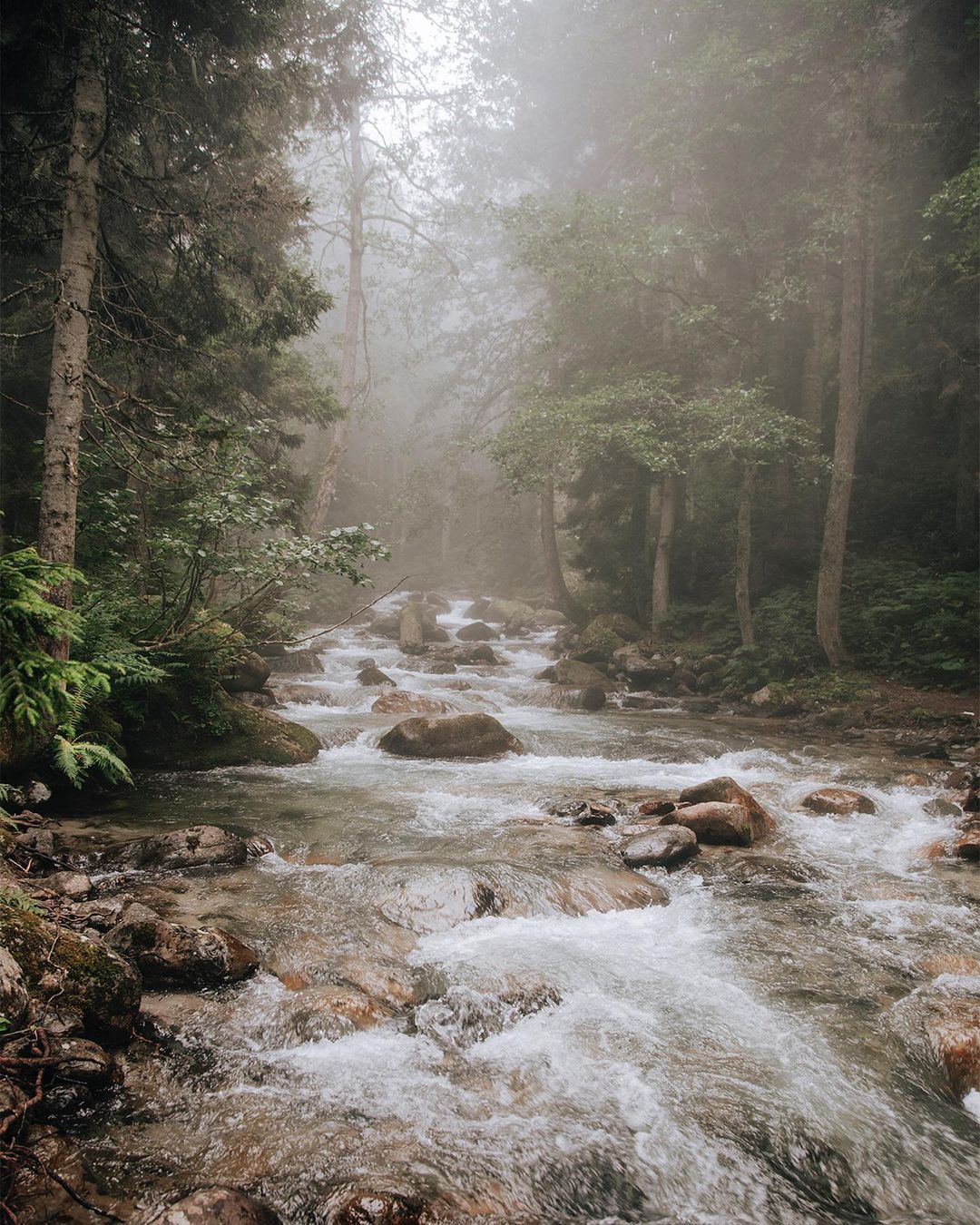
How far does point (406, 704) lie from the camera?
13.1 meters

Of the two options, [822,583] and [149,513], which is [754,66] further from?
[149,513]

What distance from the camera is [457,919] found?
489 centimetres

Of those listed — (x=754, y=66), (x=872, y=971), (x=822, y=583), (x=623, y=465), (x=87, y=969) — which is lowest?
(x=872, y=971)

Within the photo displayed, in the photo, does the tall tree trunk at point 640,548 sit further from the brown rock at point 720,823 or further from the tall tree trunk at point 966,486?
the brown rock at point 720,823

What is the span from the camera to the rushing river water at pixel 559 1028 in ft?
8.94

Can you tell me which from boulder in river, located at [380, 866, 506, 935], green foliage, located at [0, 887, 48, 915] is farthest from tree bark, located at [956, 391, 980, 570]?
green foliage, located at [0, 887, 48, 915]

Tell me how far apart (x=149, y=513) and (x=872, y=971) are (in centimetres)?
999

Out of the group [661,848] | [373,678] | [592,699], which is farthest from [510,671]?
[661,848]

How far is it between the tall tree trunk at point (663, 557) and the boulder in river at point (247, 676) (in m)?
11.3

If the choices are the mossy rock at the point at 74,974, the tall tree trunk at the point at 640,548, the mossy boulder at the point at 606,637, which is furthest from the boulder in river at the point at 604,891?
the tall tree trunk at the point at 640,548

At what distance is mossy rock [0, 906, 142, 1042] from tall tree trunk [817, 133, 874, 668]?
46.0 feet

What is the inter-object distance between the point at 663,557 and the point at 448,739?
10882mm

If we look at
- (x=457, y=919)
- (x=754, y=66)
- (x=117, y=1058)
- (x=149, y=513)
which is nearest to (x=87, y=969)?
(x=117, y=1058)

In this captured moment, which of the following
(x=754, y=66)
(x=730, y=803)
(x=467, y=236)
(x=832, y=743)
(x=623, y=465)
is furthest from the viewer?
(x=467, y=236)
